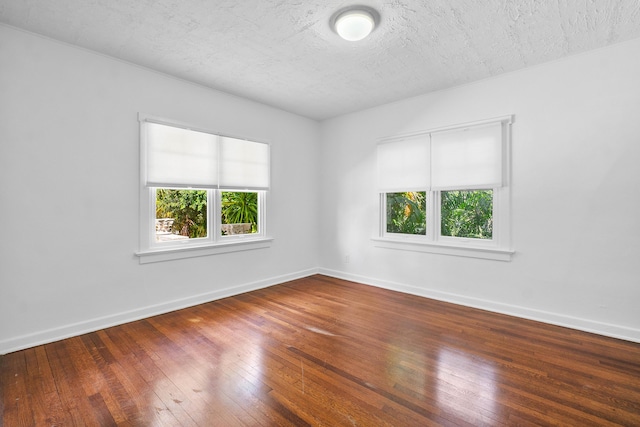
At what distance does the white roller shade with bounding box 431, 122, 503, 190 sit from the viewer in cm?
364

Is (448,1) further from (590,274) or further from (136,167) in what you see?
(136,167)

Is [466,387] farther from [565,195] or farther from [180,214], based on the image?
[180,214]

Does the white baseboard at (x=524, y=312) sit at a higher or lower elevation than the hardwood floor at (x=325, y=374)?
higher

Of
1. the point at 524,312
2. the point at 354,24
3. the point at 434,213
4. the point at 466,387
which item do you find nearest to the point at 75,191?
the point at 354,24

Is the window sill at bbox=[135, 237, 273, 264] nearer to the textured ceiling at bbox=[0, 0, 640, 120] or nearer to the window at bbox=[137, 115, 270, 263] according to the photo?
the window at bbox=[137, 115, 270, 263]

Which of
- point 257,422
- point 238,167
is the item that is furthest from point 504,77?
point 257,422

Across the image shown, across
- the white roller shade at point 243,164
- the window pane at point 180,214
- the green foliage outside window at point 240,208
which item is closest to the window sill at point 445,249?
the green foliage outside window at point 240,208

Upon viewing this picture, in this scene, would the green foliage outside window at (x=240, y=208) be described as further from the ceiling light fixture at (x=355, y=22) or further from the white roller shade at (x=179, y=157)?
the ceiling light fixture at (x=355, y=22)

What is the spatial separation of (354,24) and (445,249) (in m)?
2.98

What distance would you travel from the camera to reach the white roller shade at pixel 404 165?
4.28 m

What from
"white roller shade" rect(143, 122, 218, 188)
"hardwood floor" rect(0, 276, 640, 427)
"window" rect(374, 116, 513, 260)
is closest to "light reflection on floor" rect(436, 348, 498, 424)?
"hardwood floor" rect(0, 276, 640, 427)

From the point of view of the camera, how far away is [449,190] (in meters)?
4.09

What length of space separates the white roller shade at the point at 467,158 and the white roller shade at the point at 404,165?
0.14 m

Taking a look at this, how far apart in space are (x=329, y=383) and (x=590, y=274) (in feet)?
9.79
